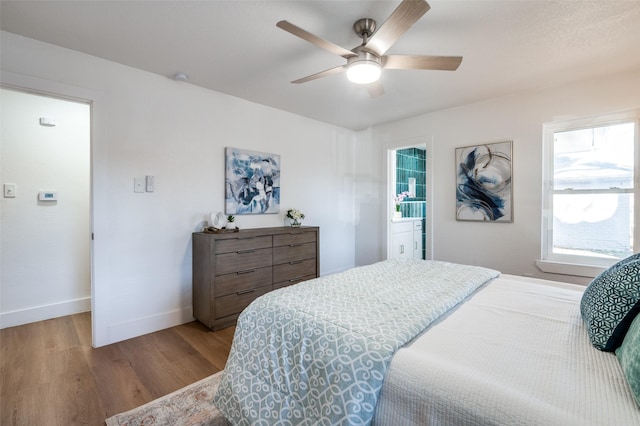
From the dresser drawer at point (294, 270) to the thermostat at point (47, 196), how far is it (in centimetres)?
235

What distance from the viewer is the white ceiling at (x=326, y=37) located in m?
1.71

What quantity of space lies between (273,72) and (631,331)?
267 cm

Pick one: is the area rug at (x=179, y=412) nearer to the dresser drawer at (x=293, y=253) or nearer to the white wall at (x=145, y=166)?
the white wall at (x=145, y=166)

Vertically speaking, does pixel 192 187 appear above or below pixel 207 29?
below

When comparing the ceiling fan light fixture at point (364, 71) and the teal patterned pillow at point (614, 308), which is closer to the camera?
the teal patterned pillow at point (614, 308)

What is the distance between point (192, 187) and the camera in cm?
282

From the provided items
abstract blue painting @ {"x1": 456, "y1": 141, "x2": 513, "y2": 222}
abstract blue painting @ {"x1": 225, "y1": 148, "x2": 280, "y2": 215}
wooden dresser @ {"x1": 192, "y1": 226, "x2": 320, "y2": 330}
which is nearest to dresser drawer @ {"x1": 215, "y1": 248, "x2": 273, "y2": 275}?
wooden dresser @ {"x1": 192, "y1": 226, "x2": 320, "y2": 330}

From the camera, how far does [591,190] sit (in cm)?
266

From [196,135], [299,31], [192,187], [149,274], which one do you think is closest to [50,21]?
[196,135]

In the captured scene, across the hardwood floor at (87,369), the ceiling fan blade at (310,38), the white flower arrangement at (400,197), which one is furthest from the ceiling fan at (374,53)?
the white flower arrangement at (400,197)

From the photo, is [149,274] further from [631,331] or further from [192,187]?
[631,331]

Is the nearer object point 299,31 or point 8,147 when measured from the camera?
point 299,31

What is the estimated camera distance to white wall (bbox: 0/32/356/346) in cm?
224

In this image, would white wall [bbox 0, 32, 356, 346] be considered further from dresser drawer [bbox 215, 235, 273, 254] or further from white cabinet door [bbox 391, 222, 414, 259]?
white cabinet door [bbox 391, 222, 414, 259]
